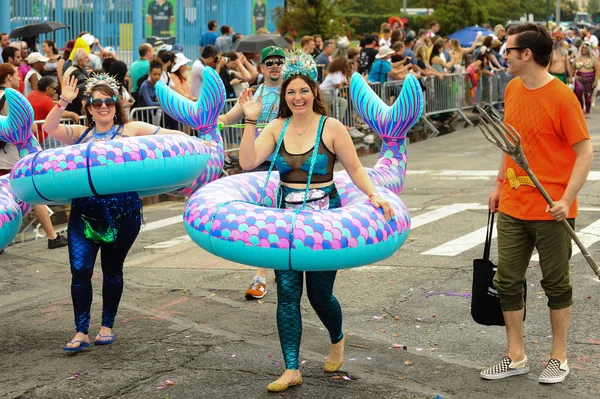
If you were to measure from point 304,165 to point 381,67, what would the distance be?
43.7 feet

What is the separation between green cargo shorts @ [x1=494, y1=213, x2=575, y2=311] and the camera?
5.48 meters

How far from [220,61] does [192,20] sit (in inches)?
538

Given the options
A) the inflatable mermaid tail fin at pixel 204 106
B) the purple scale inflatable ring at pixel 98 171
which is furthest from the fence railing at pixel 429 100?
the purple scale inflatable ring at pixel 98 171

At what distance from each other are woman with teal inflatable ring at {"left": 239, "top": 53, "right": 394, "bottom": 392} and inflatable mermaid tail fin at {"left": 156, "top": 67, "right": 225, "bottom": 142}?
2007 millimetres

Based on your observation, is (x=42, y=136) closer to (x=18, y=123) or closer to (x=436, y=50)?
(x=18, y=123)

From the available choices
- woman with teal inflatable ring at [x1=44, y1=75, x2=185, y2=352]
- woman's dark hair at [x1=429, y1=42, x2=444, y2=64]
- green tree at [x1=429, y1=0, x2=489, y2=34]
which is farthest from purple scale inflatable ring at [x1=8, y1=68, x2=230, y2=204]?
green tree at [x1=429, y1=0, x2=489, y2=34]

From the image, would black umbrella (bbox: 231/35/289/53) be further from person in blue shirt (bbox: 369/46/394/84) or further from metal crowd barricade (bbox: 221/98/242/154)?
metal crowd barricade (bbox: 221/98/242/154)

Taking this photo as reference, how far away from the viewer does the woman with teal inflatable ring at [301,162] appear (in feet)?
18.2

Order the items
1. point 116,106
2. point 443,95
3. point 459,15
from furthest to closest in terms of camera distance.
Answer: point 459,15 < point 443,95 < point 116,106

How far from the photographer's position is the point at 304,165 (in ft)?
18.6

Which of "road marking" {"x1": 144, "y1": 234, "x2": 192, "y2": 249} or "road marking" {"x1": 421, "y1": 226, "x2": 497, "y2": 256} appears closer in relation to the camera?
"road marking" {"x1": 421, "y1": 226, "x2": 497, "y2": 256}

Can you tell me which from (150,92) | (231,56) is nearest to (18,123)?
(150,92)

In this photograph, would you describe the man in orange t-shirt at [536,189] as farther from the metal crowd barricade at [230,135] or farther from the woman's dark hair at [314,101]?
the metal crowd barricade at [230,135]

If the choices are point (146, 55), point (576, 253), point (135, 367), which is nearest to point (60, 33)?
point (146, 55)
